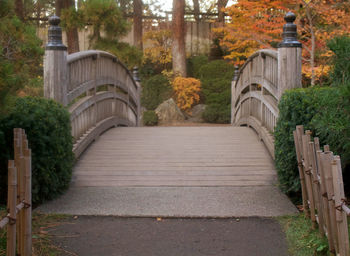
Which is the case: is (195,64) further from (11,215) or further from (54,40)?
(11,215)

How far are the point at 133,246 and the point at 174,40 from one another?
16.6 meters

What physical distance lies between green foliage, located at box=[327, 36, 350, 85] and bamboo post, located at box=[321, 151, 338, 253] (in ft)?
4.30

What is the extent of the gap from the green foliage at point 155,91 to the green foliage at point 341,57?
599 inches

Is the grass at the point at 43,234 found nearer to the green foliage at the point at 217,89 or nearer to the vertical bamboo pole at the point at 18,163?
the vertical bamboo pole at the point at 18,163

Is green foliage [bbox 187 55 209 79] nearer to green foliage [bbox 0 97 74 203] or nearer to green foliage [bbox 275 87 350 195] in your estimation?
green foliage [bbox 275 87 350 195]

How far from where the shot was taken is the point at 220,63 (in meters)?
19.5

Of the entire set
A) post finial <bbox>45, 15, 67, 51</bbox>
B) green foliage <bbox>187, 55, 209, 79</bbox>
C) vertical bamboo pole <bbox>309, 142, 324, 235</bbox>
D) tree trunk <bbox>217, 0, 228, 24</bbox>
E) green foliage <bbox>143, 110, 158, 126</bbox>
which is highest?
tree trunk <bbox>217, 0, 228, 24</bbox>

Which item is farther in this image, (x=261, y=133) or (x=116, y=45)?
(x=116, y=45)

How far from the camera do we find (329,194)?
10.2 feet

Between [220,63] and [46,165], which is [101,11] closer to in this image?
[220,63]

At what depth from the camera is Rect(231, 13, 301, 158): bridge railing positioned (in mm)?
6203

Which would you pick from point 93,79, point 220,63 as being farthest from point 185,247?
point 220,63

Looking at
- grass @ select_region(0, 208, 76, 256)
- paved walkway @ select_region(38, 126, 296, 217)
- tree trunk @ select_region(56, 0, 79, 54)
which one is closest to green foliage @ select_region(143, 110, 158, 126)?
tree trunk @ select_region(56, 0, 79, 54)

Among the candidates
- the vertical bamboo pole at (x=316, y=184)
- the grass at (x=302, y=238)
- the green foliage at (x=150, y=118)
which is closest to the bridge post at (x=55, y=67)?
the grass at (x=302, y=238)
